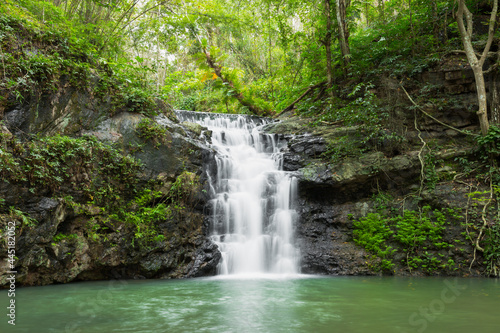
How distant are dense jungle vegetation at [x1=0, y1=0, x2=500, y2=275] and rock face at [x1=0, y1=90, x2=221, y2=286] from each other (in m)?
0.51

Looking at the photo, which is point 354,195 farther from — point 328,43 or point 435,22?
point 435,22

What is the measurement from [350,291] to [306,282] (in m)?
1.25

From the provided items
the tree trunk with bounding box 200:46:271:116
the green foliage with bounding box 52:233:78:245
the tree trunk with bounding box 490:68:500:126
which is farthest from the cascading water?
the tree trunk with bounding box 200:46:271:116

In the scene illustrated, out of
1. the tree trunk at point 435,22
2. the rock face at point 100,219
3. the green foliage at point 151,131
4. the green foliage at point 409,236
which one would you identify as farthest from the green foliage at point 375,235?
the tree trunk at point 435,22

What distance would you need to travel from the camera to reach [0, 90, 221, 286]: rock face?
600 cm

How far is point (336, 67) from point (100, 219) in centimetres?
1097

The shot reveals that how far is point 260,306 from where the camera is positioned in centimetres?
458

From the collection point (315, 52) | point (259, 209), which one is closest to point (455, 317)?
point (259, 209)

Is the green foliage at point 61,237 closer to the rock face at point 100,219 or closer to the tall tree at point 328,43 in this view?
the rock face at point 100,219

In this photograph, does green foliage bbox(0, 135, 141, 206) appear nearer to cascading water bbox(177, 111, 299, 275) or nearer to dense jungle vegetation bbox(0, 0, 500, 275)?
dense jungle vegetation bbox(0, 0, 500, 275)

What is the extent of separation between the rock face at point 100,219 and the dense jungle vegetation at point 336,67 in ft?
1.66

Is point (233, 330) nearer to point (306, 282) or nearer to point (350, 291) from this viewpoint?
point (350, 291)

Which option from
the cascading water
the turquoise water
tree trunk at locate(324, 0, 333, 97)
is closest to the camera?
the turquoise water

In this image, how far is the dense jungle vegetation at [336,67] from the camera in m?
7.23
